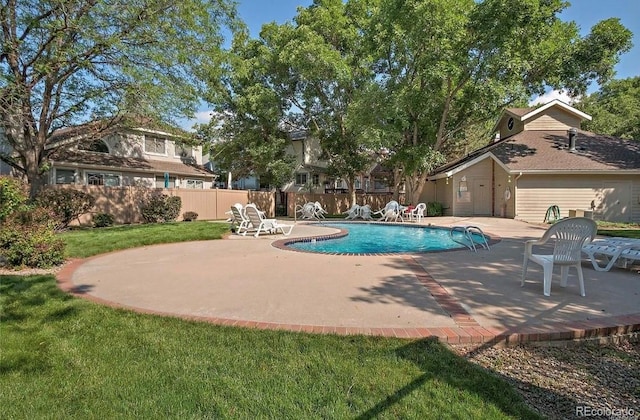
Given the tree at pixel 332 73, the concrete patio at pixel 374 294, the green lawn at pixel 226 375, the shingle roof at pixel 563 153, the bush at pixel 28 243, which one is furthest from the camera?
the tree at pixel 332 73

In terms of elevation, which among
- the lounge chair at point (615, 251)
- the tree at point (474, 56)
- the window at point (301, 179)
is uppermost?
the tree at point (474, 56)

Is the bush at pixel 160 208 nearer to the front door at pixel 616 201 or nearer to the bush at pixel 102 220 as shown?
the bush at pixel 102 220

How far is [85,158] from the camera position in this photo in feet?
68.0

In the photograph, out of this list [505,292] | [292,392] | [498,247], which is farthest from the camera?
[498,247]

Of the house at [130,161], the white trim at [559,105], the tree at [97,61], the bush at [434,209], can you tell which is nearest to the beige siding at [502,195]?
the bush at [434,209]

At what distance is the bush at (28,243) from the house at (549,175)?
782 inches

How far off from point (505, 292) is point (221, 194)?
66.3 ft

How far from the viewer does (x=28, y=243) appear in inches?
271

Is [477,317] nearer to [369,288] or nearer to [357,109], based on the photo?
[369,288]

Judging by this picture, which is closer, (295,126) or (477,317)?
(477,317)

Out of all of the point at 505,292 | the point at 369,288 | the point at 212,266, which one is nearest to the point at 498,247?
the point at 505,292

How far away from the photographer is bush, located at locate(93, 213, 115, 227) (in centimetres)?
1655

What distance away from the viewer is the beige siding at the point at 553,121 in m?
23.3

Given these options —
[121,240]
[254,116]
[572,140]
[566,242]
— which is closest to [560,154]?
[572,140]
